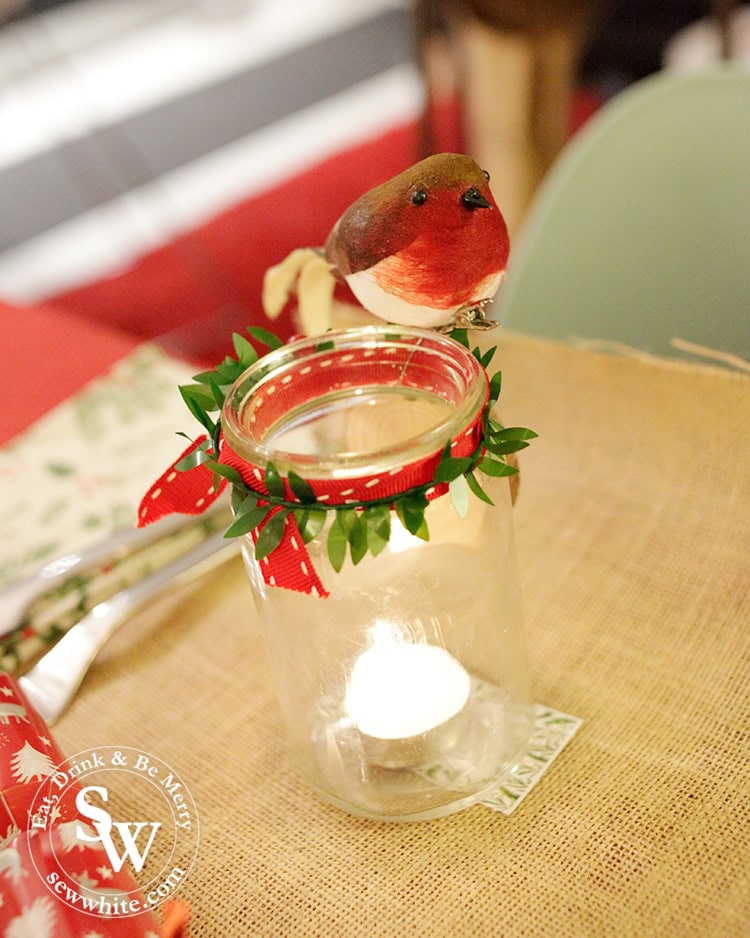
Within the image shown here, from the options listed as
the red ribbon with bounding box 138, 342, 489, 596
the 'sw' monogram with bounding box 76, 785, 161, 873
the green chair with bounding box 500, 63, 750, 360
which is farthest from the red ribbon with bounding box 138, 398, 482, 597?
the green chair with bounding box 500, 63, 750, 360

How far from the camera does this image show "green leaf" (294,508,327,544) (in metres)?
0.35

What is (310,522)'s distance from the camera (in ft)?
1.17

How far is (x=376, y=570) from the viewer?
1.31 feet

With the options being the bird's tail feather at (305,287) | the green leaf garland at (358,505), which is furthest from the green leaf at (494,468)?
the bird's tail feather at (305,287)

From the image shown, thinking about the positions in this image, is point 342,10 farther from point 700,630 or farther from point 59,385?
point 700,630

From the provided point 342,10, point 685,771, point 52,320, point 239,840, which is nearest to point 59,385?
point 52,320

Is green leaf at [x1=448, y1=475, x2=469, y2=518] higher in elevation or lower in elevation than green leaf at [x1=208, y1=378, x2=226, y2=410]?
lower

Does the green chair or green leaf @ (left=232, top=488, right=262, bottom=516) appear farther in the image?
the green chair

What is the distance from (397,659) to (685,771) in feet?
0.45

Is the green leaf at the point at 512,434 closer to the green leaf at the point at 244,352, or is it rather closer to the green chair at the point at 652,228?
the green leaf at the point at 244,352

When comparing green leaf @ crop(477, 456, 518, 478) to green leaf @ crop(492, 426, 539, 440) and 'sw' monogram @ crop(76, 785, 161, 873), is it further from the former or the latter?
'sw' monogram @ crop(76, 785, 161, 873)

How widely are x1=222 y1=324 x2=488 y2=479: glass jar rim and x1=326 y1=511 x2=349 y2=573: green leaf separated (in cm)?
2

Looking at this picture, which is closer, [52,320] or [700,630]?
[700,630]

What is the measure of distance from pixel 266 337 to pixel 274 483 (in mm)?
116
